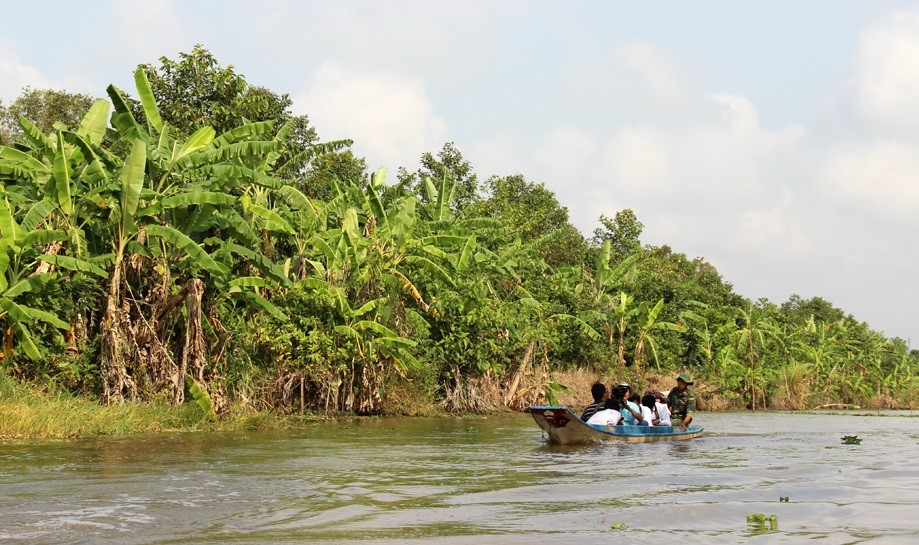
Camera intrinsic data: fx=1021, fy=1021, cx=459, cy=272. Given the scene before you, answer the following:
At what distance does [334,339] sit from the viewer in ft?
69.7

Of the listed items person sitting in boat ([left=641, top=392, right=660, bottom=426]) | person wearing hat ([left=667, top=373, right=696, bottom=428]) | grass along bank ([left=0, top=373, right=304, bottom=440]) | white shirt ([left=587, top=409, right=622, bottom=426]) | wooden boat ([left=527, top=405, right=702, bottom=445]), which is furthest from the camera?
person wearing hat ([left=667, top=373, right=696, bottom=428])

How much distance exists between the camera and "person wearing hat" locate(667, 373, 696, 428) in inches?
782

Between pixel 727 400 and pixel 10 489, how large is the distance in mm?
27721

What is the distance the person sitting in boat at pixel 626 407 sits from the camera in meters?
18.2

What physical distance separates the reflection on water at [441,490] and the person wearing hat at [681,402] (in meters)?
1.95

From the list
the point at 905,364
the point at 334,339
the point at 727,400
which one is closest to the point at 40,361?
the point at 334,339


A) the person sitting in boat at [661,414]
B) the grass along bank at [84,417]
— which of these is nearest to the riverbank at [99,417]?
the grass along bank at [84,417]

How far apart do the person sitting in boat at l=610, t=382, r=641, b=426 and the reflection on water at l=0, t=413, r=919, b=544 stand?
71 cm

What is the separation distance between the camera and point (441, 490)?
10953 mm

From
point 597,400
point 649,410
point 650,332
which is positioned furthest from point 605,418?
point 650,332

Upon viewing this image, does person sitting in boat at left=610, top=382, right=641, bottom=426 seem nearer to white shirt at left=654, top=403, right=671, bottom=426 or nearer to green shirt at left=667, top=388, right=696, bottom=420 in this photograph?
white shirt at left=654, top=403, right=671, bottom=426

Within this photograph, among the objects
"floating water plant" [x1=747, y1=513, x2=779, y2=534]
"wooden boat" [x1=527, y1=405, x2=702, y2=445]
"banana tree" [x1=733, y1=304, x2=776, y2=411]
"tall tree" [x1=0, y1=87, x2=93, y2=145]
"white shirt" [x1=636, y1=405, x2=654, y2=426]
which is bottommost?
"floating water plant" [x1=747, y1=513, x2=779, y2=534]

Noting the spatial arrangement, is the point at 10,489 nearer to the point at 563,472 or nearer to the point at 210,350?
the point at 563,472

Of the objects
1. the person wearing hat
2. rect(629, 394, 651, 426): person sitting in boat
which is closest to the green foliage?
rect(629, 394, 651, 426): person sitting in boat
